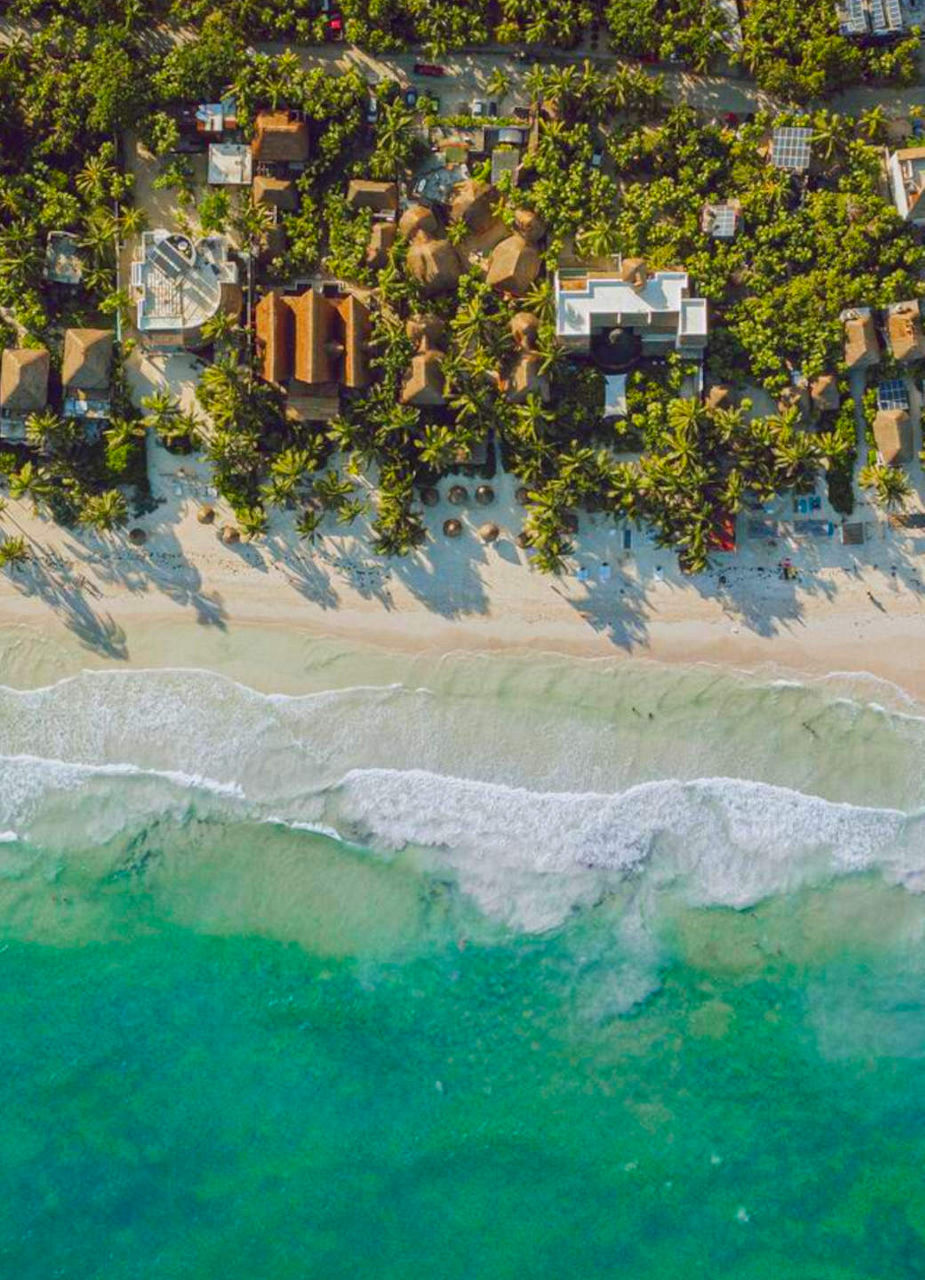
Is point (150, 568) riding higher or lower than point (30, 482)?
lower

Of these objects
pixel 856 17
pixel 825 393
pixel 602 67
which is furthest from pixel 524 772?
pixel 856 17

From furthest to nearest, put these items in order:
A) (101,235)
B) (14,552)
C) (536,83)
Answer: (14,552), (101,235), (536,83)

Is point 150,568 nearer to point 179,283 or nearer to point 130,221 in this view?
point 179,283

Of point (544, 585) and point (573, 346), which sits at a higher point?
point (573, 346)

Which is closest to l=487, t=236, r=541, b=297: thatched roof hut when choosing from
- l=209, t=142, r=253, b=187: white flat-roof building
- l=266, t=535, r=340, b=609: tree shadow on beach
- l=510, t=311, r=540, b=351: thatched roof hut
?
l=510, t=311, r=540, b=351: thatched roof hut

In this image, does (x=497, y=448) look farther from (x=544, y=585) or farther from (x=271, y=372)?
(x=271, y=372)

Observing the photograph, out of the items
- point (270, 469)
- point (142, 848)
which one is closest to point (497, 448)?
point (270, 469)

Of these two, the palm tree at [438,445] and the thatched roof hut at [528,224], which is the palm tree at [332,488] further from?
the thatched roof hut at [528,224]
